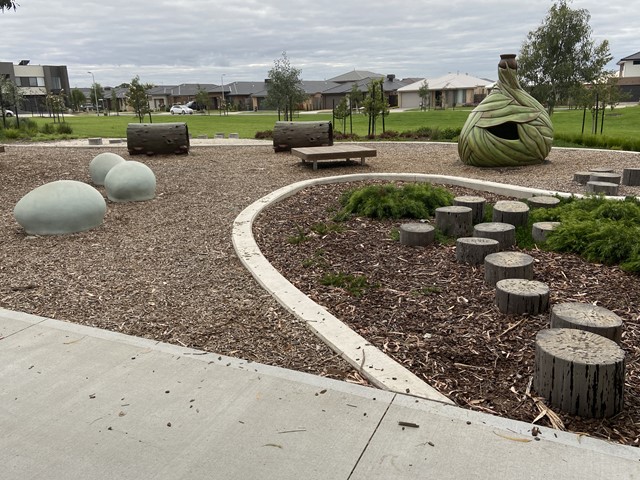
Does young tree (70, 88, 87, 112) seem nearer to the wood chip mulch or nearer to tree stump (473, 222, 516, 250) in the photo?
the wood chip mulch

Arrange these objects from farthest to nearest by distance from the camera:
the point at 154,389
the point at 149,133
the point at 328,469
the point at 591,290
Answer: the point at 149,133 < the point at 591,290 < the point at 154,389 < the point at 328,469

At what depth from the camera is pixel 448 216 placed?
6633 millimetres

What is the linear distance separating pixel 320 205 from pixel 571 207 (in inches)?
146

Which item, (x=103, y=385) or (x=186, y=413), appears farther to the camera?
(x=103, y=385)

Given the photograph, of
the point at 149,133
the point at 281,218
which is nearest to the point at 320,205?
the point at 281,218

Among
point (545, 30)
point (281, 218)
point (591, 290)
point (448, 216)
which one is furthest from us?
point (545, 30)

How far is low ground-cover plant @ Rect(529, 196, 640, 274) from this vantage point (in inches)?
212

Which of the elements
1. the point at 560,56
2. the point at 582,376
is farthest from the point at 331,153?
the point at 560,56

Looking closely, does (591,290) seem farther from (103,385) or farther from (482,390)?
(103,385)

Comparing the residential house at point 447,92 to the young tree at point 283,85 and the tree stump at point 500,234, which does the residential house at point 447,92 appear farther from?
the tree stump at point 500,234

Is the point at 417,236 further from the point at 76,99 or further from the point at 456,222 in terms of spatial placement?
the point at 76,99

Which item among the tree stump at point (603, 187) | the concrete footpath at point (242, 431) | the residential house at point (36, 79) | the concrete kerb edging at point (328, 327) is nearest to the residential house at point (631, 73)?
the tree stump at point (603, 187)

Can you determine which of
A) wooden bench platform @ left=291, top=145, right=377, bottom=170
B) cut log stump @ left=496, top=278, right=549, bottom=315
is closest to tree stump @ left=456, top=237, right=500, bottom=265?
cut log stump @ left=496, top=278, right=549, bottom=315

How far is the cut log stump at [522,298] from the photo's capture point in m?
4.24
